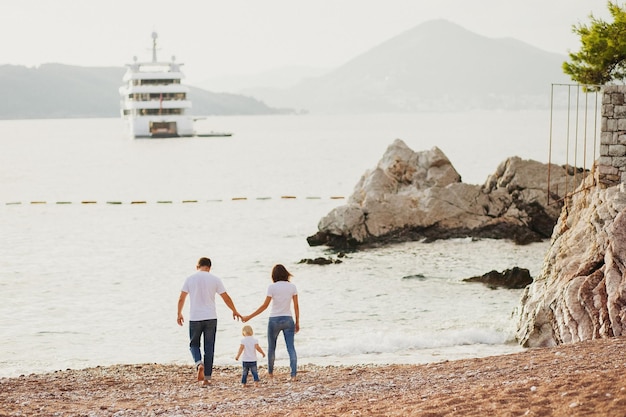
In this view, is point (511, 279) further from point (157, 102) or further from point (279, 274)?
point (157, 102)

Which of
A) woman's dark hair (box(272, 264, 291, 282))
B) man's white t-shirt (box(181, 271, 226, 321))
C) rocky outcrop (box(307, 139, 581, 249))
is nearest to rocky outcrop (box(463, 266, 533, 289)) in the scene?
rocky outcrop (box(307, 139, 581, 249))

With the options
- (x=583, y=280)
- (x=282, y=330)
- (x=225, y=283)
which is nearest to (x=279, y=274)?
(x=282, y=330)

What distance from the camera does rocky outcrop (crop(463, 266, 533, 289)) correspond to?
67.6ft

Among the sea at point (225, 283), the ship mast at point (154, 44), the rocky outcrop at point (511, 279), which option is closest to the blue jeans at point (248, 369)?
the sea at point (225, 283)

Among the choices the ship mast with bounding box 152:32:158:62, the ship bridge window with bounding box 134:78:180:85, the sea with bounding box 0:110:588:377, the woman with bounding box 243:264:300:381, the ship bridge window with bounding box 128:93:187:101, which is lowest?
the sea with bounding box 0:110:588:377

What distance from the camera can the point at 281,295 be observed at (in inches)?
403

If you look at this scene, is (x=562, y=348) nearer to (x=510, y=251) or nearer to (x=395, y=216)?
(x=510, y=251)

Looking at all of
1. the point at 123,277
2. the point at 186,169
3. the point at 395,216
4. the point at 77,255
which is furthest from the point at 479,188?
the point at 186,169

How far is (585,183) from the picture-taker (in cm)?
1673

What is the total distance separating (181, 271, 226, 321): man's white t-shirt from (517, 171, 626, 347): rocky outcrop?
17.3 feet

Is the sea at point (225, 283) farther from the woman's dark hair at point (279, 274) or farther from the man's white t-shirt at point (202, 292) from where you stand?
the woman's dark hair at point (279, 274)

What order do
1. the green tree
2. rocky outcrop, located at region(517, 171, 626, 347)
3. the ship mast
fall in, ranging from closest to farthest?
rocky outcrop, located at region(517, 171, 626, 347) → the green tree → the ship mast

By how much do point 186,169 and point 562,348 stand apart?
75256mm

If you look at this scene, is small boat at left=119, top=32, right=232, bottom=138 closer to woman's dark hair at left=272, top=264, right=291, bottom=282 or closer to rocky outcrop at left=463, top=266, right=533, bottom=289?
rocky outcrop at left=463, top=266, right=533, bottom=289
